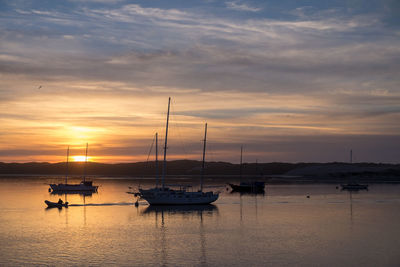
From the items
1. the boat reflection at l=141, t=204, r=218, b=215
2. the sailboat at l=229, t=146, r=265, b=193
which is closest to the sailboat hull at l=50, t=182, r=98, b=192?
the sailboat at l=229, t=146, r=265, b=193

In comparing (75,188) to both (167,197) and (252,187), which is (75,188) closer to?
(252,187)

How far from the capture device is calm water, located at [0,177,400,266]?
28.4 metres

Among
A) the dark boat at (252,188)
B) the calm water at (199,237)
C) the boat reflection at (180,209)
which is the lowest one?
the calm water at (199,237)

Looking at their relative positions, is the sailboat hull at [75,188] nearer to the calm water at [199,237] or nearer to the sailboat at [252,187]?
the sailboat at [252,187]

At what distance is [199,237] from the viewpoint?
3684 centimetres

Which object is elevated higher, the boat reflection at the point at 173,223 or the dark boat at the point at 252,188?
the dark boat at the point at 252,188

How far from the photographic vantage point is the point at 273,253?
30.2m

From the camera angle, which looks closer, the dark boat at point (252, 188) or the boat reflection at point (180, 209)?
the boat reflection at point (180, 209)

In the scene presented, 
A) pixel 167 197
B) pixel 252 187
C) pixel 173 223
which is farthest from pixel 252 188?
pixel 173 223

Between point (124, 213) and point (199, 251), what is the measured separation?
25589mm

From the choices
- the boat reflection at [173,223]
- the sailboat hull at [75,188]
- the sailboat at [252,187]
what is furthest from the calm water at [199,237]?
the sailboat at [252,187]

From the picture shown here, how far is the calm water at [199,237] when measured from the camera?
2839 cm

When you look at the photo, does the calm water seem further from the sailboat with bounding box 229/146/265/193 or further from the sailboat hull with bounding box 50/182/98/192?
the sailboat with bounding box 229/146/265/193

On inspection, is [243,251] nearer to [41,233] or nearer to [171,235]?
[171,235]
